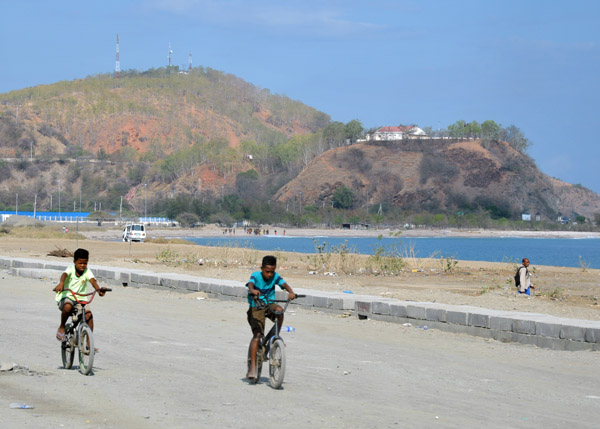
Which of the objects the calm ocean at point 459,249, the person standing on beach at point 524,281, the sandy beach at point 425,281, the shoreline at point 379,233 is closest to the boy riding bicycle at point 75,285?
the sandy beach at point 425,281

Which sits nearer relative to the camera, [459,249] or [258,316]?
[258,316]

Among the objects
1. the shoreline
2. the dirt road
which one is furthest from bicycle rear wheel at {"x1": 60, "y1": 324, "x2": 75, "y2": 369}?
the shoreline

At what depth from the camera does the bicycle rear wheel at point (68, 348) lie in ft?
32.3

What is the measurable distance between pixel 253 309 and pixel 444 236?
380ft

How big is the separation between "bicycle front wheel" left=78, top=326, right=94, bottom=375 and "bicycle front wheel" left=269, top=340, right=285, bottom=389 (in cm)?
197

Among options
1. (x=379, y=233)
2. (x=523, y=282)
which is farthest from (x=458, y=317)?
(x=379, y=233)

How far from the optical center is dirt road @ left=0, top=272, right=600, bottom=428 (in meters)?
7.73

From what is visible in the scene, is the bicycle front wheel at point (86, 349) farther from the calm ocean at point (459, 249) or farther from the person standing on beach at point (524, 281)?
the calm ocean at point (459, 249)

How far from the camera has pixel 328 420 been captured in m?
7.60

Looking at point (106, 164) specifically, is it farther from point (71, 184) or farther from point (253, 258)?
point (253, 258)

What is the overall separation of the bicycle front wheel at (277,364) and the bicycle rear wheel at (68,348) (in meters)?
2.38

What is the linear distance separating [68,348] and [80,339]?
0.41 metres

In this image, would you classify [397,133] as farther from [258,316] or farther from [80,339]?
[258,316]

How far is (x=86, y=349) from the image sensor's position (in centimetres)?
954
